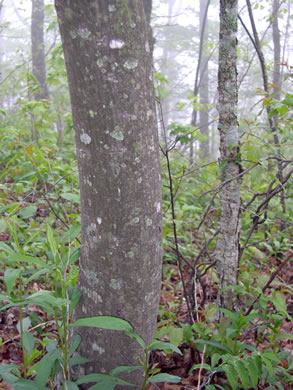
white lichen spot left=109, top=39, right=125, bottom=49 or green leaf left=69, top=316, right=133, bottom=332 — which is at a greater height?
white lichen spot left=109, top=39, right=125, bottom=49

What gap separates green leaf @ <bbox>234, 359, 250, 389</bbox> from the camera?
5.08 ft

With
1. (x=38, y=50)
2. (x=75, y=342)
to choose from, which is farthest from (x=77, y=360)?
(x=38, y=50)

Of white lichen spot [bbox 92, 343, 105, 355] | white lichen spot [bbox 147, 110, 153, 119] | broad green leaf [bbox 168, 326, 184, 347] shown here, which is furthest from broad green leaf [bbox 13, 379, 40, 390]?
white lichen spot [bbox 147, 110, 153, 119]

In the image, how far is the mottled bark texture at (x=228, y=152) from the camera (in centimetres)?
201

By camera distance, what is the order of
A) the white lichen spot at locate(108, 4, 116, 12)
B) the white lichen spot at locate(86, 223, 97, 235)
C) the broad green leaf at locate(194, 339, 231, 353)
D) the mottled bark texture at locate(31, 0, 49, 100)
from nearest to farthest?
the white lichen spot at locate(108, 4, 116, 12) → the white lichen spot at locate(86, 223, 97, 235) → the broad green leaf at locate(194, 339, 231, 353) → the mottled bark texture at locate(31, 0, 49, 100)

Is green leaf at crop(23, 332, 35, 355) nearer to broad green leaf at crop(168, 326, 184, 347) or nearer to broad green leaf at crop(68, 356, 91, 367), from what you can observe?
broad green leaf at crop(68, 356, 91, 367)

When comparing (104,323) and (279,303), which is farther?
(279,303)

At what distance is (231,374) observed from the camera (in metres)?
1.56

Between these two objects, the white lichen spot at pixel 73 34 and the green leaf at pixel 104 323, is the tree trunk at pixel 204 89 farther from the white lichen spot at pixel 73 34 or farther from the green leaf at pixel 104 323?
the green leaf at pixel 104 323

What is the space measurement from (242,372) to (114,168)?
1177mm

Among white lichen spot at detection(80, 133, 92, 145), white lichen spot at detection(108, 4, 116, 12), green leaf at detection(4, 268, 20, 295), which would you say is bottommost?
green leaf at detection(4, 268, 20, 295)

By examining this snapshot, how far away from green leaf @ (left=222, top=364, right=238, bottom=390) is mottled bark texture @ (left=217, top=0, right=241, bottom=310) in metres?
0.60

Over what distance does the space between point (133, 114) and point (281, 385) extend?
174cm

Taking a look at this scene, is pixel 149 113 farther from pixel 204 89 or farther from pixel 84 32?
pixel 204 89
